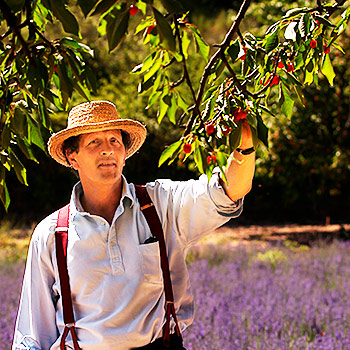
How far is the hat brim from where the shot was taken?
2.18m

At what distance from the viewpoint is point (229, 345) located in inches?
140

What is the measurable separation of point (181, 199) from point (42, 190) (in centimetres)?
979

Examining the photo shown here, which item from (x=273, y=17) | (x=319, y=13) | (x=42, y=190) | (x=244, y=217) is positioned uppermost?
(x=273, y=17)

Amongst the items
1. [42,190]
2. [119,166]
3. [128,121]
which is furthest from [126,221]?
[42,190]

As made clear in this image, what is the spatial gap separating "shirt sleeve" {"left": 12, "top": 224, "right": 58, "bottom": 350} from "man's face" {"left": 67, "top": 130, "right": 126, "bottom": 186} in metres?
0.28

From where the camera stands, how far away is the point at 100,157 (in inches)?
83.9

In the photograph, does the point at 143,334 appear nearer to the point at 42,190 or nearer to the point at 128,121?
the point at 128,121

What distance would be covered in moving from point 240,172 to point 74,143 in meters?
0.70

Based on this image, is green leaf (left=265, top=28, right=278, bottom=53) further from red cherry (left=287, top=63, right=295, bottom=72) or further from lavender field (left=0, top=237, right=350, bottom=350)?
lavender field (left=0, top=237, right=350, bottom=350)

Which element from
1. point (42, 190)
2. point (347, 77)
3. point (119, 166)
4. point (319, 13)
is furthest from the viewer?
point (42, 190)

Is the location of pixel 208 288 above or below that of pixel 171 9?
below

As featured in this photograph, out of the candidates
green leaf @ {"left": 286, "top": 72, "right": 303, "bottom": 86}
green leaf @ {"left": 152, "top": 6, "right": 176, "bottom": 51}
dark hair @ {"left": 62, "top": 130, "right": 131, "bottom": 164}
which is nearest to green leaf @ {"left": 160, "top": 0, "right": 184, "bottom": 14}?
green leaf @ {"left": 152, "top": 6, "right": 176, "bottom": 51}

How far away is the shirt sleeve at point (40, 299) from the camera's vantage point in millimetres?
2162

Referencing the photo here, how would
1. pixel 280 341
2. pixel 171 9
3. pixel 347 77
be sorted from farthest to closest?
pixel 347 77
pixel 280 341
pixel 171 9
